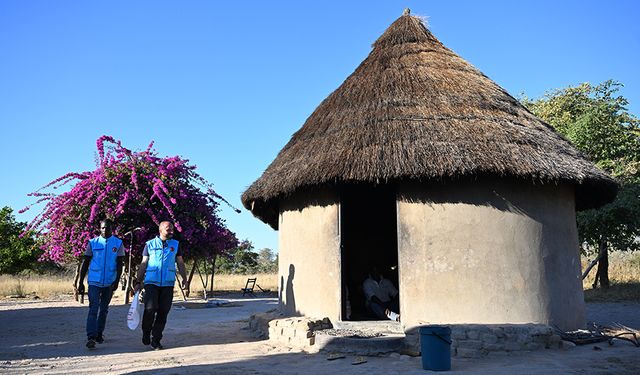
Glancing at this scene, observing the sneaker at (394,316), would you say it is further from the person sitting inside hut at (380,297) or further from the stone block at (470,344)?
the stone block at (470,344)

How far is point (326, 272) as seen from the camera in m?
7.57

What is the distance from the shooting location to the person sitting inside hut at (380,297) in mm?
8312

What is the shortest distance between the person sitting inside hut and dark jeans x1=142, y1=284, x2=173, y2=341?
332cm

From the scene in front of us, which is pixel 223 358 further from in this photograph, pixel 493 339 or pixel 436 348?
pixel 493 339

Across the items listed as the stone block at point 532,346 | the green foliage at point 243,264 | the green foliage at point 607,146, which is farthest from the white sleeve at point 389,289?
the green foliage at point 243,264

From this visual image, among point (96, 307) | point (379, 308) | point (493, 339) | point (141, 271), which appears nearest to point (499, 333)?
point (493, 339)

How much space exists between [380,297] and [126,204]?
9344 mm

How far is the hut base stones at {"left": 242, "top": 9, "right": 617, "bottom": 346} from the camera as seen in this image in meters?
6.77

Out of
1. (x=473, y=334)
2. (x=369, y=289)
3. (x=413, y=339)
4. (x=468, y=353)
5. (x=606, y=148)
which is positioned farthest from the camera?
(x=606, y=148)

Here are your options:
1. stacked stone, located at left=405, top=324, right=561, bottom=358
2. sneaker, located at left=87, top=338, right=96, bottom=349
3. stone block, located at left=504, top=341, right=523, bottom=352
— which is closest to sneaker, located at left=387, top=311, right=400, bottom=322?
stacked stone, located at left=405, top=324, right=561, bottom=358

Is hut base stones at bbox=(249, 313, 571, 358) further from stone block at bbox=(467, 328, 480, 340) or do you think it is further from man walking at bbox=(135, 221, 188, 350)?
man walking at bbox=(135, 221, 188, 350)

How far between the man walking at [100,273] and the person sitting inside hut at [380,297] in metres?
3.90

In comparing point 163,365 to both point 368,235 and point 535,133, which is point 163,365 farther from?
point 368,235

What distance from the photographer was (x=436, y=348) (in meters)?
5.30
